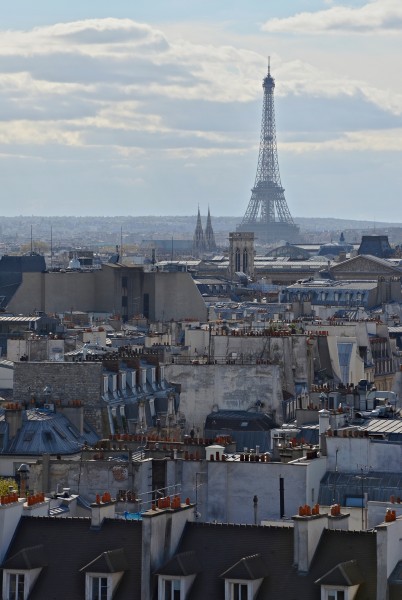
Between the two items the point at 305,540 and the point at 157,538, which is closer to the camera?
the point at 305,540

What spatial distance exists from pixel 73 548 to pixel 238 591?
2.25m

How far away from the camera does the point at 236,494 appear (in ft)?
116

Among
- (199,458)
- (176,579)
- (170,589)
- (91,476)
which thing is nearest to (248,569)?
(176,579)

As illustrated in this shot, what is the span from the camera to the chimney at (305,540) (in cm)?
2814

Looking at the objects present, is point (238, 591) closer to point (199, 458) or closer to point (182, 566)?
point (182, 566)

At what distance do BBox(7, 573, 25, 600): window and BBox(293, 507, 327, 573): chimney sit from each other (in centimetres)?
308

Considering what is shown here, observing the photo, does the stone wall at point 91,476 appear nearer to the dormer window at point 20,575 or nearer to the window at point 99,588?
the dormer window at point 20,575

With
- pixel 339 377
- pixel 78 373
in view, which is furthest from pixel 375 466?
pixel 339 377

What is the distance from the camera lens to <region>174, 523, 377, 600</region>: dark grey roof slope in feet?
91.9

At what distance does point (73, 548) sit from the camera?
29.4 meters

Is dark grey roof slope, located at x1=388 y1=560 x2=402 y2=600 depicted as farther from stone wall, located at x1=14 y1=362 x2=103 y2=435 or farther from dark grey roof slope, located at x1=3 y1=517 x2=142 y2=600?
stone wall, located at x1=14 y1=362 x2=103 y2=435

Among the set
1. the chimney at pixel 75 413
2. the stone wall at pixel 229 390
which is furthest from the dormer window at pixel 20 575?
the stone wall at pixel 229 390

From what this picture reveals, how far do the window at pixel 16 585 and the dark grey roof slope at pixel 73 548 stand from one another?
0.14m

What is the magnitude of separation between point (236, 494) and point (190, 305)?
5737cm
